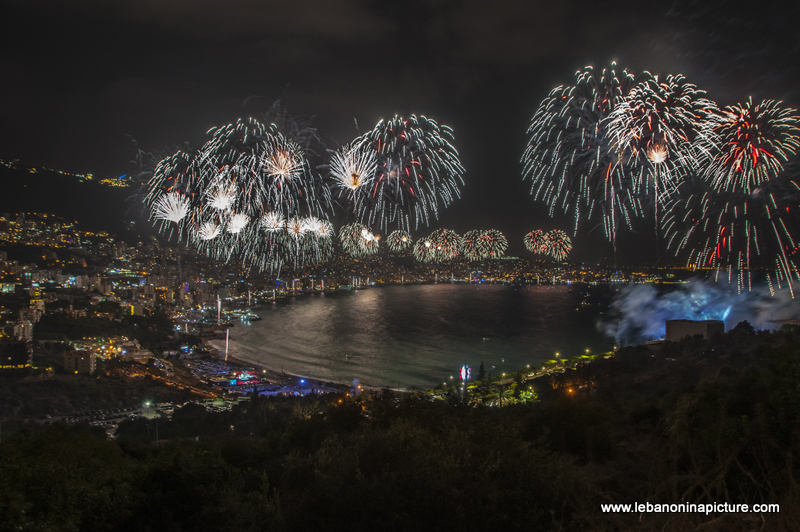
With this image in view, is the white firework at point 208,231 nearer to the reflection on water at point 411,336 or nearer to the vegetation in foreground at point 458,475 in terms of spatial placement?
the vegetation in foreground at point 458,475

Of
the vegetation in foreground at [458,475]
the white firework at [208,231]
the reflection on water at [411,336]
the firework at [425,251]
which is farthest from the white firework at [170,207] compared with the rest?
the firework at [425,251]

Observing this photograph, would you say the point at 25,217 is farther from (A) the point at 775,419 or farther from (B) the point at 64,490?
(A) the point at 775,419

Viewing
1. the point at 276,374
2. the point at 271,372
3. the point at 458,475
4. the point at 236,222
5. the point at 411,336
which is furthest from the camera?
the point at 411,336

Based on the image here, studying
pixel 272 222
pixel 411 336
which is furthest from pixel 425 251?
pixel 272 222

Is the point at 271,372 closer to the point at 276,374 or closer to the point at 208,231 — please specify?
the point at 276,374

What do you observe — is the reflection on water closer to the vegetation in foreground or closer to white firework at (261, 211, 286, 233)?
white firework at (261, 211, 286, 233)

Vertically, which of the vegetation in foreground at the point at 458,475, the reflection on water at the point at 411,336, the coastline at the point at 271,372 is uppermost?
the vegetation in foreground at the point at 458,475
